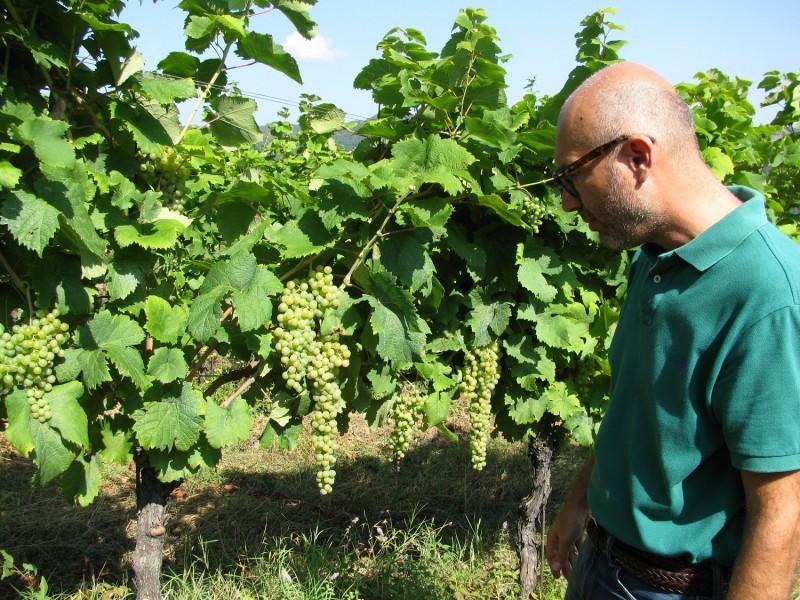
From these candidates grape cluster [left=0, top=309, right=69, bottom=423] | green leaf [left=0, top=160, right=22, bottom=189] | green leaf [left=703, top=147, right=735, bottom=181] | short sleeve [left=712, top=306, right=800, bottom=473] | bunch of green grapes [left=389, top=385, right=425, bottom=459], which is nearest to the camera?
short sleeve [left=712, top=306, right=800, bottom=473]

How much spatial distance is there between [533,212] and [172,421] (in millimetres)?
1687

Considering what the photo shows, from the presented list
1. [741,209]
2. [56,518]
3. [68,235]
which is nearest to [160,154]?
[68,235]

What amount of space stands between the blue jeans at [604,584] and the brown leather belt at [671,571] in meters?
0.02

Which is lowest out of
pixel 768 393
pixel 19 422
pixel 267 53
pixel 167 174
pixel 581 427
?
pixel 581 427

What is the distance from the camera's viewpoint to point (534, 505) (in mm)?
3941

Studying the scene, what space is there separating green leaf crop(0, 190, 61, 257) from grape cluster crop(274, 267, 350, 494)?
0.73 m

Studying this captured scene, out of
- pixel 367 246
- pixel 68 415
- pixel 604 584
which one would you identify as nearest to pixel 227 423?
pixel 68 415

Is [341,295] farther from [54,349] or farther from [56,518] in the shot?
[56,518]

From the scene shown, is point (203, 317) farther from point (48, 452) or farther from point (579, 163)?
point (579, 163)

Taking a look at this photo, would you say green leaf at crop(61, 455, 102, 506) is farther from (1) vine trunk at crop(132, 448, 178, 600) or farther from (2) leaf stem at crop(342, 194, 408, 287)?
(2) leaf stem at crop(342, 194, 408, 287)

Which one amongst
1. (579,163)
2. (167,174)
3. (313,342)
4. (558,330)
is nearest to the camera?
(579,163)

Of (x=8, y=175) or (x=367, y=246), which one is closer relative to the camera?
(x=8, y=175)

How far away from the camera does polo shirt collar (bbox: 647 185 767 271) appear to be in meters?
1.47

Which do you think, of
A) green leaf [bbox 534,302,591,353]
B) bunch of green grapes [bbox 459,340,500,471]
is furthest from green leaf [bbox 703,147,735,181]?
bunch of green grapes [bbox 459,340,500,471]
